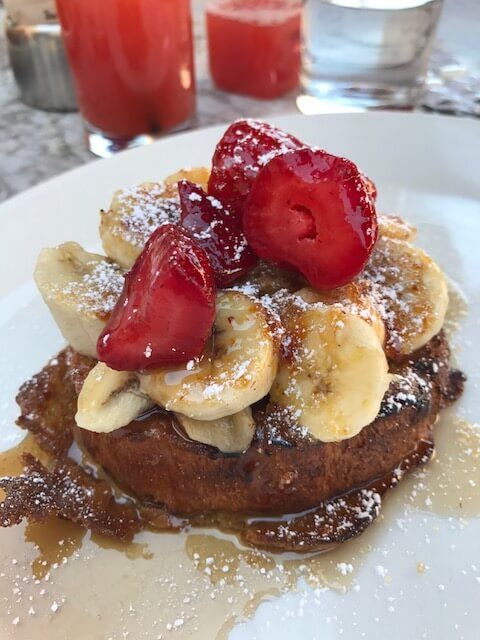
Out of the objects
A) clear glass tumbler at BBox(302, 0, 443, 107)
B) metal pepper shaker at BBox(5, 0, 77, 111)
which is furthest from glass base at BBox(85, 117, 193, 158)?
clear glass tumbler at BBox(302, 0, 443, 107)

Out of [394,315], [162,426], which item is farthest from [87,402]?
[394,315]

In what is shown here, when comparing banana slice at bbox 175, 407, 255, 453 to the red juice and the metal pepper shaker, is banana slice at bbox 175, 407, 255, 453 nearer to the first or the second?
the red juice

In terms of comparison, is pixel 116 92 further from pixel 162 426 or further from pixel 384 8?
pixel 162 426

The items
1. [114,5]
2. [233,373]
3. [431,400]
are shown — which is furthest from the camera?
[114,5]

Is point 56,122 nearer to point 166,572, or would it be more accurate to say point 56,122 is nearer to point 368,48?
point 368,48

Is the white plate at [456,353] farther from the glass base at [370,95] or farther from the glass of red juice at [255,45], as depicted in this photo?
the glass of red juice at [255,45]
